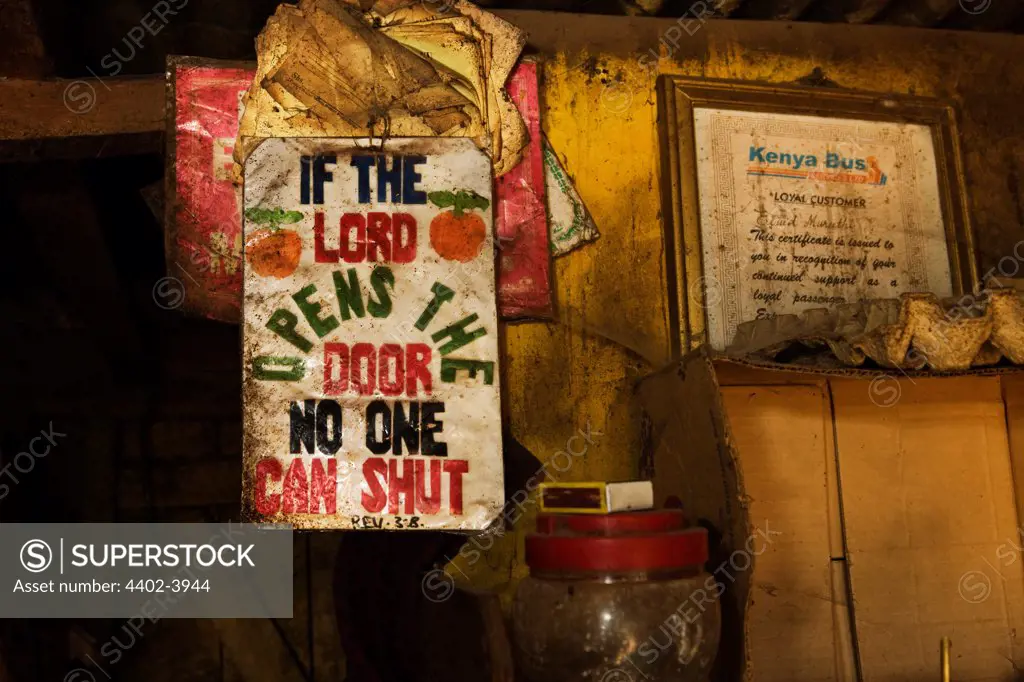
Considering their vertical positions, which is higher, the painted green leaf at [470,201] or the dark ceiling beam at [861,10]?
the dark ceiling beam at [861,10]

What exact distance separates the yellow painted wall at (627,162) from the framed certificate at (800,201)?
8 cm

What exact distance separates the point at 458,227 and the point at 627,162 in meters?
0.73

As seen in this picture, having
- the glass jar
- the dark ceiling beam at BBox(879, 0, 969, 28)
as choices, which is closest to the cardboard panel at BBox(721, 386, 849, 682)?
the glass jar

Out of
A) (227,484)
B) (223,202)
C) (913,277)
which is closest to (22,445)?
(227,484)

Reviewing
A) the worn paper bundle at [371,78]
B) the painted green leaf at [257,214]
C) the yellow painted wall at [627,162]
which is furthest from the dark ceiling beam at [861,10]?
the painted green leaf at [257,214]

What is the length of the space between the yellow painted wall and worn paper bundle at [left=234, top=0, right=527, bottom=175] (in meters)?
0.30

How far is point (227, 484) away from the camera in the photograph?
504cm

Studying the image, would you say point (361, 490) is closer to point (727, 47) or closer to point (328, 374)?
point (328, 374)

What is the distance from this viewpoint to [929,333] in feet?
7.18

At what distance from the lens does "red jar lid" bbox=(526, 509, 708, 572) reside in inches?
81.3

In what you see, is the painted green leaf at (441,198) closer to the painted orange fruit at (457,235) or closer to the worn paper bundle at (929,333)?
the painted orange fruit at (457,235)

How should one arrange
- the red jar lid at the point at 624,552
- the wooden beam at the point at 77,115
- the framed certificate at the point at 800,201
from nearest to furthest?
the red jar lid at the point at 624,552
the wooden beam at the point at 77,115
the framed certificate at the point at 800,201

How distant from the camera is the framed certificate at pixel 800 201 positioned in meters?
2.90

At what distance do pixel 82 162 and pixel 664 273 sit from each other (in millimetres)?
2081
